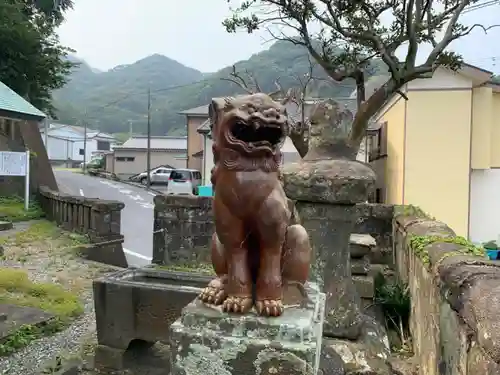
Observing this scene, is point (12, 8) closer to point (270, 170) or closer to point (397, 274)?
point (397, 274)

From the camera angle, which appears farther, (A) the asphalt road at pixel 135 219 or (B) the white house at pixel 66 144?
(B) the white house at pixel 66 144

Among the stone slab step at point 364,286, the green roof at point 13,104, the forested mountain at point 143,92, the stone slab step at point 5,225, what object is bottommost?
the stone slab step at point 5,225

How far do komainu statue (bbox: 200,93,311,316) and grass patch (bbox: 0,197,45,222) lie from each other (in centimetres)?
1207

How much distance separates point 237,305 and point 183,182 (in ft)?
72.9

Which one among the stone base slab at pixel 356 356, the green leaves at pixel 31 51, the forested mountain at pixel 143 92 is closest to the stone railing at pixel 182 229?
the stone base slab at pixel 356 356

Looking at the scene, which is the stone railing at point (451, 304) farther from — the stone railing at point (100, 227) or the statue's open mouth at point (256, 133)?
the stone railing at point (100, 227)

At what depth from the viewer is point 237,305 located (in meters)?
2.05

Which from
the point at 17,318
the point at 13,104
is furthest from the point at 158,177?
the point at 17,318

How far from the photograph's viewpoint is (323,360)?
314 centimetres

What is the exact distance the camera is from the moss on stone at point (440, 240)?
10.2 feet

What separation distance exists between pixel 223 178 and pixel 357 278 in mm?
3010

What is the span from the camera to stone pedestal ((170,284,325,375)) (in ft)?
6.12

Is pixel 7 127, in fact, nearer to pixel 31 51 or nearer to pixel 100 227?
pixel 31 51

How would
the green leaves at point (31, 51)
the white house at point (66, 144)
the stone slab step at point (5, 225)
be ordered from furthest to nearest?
the white house at point (66, 144)
the green leaves at point (31, 51)
the stone slab step at point (5, 225)
